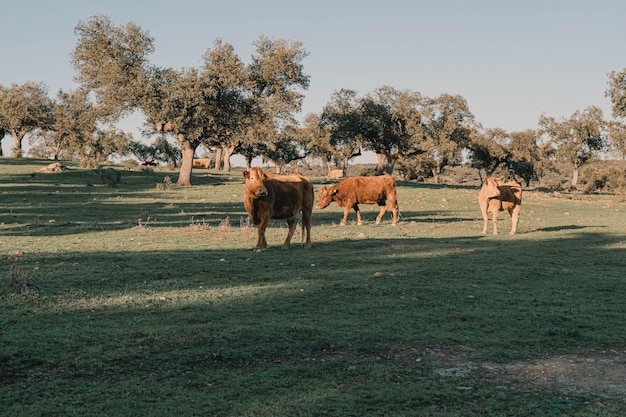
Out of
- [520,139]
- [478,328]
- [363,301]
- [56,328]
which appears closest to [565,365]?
[478,328]

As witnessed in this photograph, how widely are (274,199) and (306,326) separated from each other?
909 centimetres

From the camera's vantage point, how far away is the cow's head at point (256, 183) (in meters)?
16.8

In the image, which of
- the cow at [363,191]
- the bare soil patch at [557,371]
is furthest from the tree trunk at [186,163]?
the bare soil patch at [557,371]

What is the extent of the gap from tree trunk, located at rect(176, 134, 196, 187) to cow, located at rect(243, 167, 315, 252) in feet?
90.1

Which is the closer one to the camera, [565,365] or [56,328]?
[565,365]

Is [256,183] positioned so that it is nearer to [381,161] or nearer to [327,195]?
[327,195]

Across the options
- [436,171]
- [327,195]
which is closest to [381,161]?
[436,171]

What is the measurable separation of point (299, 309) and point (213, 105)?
125 ft

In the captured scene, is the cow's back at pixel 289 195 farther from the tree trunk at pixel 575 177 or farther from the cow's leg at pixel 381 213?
the tree trunk at pixel 575 177

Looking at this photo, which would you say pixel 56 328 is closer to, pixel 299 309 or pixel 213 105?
pixel 299 309

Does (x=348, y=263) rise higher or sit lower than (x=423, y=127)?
lower

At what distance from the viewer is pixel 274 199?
1781 centimetres

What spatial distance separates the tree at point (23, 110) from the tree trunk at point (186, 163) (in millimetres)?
39582

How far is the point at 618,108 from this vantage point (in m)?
54.6
